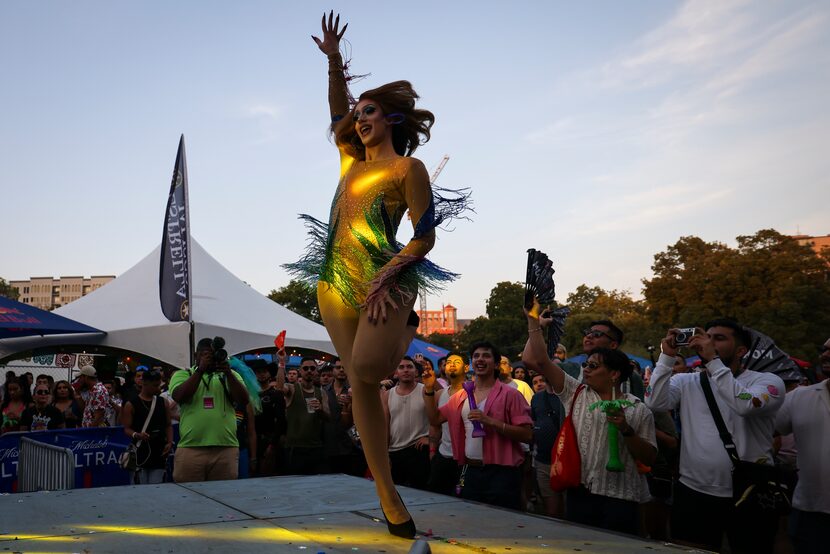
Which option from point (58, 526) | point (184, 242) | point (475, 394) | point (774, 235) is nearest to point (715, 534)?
point (475, 394)

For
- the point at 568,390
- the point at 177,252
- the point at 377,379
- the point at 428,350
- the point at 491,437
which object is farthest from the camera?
the point at 428,350

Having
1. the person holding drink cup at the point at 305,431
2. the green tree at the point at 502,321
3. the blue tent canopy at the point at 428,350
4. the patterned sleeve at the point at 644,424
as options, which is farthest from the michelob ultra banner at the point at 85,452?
the green tree at the point at 502,321

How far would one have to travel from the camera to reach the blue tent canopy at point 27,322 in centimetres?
1117

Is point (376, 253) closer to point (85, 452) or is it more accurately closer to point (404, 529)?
point (404, 529)

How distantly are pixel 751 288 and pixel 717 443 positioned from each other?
33697 mm

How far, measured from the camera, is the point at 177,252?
1344cm

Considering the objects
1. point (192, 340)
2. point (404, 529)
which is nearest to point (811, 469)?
point (404, 529)

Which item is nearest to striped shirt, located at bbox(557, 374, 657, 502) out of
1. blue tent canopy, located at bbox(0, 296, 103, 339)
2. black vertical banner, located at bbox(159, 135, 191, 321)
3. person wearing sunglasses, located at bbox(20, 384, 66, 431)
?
person wearing sunglasses, located at bbox(20, 384, 66, 431)

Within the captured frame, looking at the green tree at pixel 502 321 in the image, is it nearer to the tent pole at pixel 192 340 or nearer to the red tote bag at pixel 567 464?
the tent pole at pixel 192 340

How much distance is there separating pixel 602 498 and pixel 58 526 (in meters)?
2.61

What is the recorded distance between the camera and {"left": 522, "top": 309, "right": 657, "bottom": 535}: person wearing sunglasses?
139 inches

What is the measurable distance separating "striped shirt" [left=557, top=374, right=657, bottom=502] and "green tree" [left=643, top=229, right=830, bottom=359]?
29836 millimetres

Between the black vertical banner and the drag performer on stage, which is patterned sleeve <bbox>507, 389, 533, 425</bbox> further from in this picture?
the black vertical banner

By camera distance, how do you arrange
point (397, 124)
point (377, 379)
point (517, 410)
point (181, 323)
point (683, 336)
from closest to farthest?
point (377, 379) → point (397, 124) → point (683, 336) → point (517, 410) → point (181, 323)
